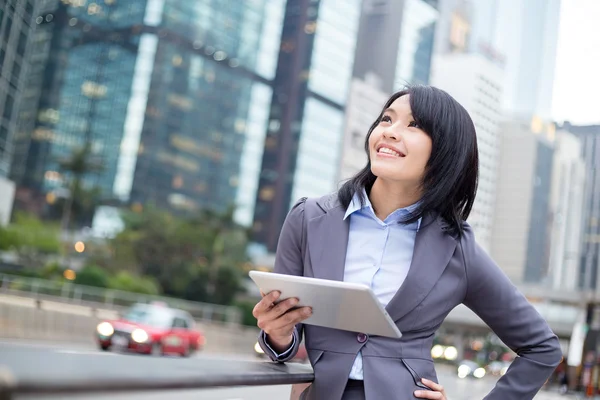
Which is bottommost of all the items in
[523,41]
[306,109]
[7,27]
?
[7,27]

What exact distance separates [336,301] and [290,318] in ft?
0.44

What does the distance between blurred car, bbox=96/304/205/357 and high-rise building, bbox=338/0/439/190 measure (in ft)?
13.2

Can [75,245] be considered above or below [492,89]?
below

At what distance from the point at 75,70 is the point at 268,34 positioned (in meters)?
19.7

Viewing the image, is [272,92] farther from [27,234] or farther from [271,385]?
[271,385]

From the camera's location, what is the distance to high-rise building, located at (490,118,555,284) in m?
36.8

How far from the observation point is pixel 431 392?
1349mm

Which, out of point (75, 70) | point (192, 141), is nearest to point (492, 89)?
point (192, 141)

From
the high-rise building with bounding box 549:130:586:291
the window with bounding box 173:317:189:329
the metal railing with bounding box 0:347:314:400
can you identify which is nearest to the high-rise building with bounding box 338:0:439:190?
the metal railing with bounding box 0:347:314:400

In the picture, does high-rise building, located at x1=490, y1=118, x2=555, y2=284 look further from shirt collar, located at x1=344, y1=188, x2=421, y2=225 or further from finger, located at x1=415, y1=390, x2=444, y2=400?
finger, located at x1=415, y1=390, x2=444, y2=400

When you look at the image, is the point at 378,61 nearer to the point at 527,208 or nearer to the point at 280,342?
the point at 280,342

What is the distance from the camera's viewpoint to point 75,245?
4694cm

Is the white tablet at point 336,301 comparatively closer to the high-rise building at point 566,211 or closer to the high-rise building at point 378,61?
the high-rise building at point 378,61

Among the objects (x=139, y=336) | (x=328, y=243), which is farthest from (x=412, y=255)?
(x=139, y=336)
